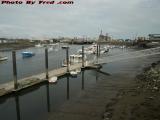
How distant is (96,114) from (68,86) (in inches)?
471

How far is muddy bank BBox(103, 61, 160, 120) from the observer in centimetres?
1576

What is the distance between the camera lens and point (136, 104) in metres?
18.3

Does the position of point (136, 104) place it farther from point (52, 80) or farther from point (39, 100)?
point (52, 80)

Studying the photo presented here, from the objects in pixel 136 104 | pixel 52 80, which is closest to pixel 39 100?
pixel 52 80

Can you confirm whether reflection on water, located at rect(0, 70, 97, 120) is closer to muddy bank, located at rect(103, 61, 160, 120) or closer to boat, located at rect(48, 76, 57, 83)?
boat, located at rect(48, 76, 57, 83)

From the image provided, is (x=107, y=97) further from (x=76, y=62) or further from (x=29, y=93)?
(x=76, y=62)

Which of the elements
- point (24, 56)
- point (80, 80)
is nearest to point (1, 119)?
point (80, 80)

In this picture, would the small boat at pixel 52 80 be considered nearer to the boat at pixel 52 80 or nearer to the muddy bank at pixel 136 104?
the boat at pixel 52 80

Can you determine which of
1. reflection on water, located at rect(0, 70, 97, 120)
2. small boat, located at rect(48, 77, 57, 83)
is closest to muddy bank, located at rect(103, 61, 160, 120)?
reflection on water, located at rect(0, 70, 97, 120)

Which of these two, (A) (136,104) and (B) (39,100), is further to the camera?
(B) (39,100)

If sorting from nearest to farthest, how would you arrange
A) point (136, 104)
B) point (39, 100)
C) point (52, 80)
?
point (136, 104) → point (39, 100) → point (52, 80)

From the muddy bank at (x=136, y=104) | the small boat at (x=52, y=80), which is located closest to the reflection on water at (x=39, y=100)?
the small boat at (x=52, y=80)

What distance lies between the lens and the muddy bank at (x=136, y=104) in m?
15.8

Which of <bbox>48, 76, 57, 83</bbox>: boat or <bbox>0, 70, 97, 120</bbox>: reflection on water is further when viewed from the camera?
<bbox>48, 76, 57, 83</bbox>: boat
